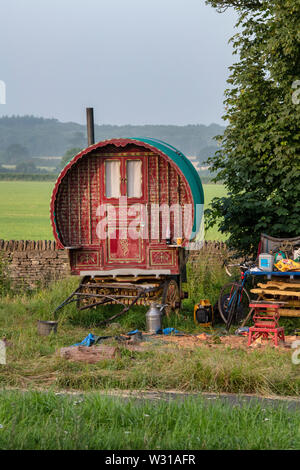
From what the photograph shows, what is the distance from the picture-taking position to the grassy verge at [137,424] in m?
5.25

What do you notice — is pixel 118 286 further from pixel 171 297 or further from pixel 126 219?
pixel 126 219

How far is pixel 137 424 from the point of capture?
568 cm

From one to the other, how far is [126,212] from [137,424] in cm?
745

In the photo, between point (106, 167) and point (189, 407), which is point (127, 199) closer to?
point (106, 167)

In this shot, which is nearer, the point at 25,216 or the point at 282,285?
the point at 282,285

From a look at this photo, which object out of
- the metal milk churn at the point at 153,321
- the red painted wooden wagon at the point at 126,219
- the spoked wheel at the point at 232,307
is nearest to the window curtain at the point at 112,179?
the red painted wooden wagon at the point at 126,219

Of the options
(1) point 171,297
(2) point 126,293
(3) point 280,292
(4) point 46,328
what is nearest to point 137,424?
(4) point 46,328

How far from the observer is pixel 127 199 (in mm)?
12797

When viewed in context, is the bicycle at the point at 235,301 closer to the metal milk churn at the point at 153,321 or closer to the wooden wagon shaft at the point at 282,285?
the wooden wagon shaft at the point at 282,285

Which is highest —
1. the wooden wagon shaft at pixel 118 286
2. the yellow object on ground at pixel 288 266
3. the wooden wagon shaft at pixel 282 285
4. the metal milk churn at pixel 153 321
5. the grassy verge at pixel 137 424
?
the yellow object on ground at pixel 288 266

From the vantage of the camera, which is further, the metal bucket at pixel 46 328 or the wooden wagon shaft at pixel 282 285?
the wooden wagon shaft at pixel 282 285

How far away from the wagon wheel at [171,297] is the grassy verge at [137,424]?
5.97 metres

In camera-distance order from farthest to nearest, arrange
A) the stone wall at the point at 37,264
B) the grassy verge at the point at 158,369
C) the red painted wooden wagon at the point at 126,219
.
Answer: the stone wall at the point at 37,264 → the red painted wooden wagon at the point at 126,219 → the grassy verge at the point at 158,369
